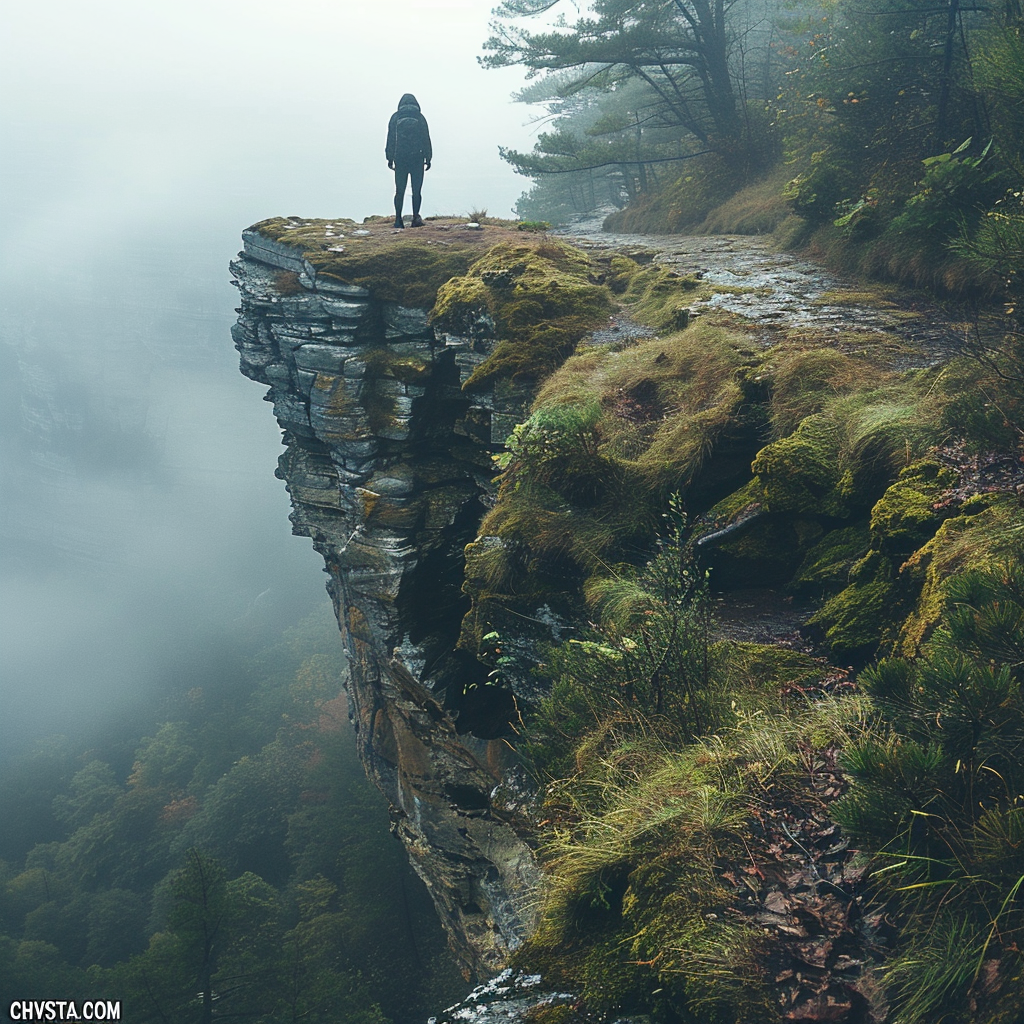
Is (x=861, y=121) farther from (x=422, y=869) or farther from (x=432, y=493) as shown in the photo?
(x=422, y=869)

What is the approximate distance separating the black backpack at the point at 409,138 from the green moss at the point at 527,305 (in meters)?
3.01

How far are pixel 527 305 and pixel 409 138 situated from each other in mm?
5755

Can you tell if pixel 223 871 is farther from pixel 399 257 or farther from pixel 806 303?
pixel 806 303

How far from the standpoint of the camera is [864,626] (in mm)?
3789

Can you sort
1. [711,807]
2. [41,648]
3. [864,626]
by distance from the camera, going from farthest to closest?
[41,648] → [864,626] → [711,807]

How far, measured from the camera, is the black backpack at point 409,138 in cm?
1256

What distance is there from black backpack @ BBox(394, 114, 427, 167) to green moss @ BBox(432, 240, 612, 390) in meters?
3.01

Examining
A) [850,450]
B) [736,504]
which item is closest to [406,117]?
[736,504]

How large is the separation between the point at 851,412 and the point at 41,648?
106 meters

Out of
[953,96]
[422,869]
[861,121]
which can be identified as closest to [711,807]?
[953,96]

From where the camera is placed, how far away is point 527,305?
9.45m

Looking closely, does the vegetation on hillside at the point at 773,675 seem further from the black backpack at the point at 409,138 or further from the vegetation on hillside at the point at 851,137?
the black backpack at the point at 409,138

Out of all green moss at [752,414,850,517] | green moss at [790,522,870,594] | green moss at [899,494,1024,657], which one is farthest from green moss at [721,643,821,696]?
green moss at [752,414,850,517]

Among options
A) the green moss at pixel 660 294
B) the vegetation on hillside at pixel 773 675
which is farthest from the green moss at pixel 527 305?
the vegetation on hillside at pixel 773 675
